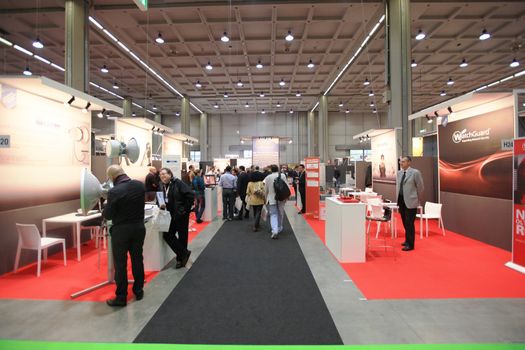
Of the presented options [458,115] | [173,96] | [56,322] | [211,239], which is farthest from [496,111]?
[173,96]

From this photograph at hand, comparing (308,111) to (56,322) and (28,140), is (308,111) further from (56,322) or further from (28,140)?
(56,322)

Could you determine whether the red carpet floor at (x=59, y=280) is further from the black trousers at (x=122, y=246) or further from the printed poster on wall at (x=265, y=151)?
the printed poster on wall at (x=265, y=151)

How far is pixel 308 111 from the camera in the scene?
2353 centimetres

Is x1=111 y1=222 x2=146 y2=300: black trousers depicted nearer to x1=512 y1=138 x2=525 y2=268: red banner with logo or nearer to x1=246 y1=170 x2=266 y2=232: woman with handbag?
x1=246 y1=170 x2=266 y2=232: woman with handbag

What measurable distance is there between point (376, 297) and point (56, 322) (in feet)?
9.80

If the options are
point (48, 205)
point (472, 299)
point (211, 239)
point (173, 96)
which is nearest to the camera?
point (472, 299)

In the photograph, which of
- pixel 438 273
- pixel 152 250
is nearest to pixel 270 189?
pixel 152 250

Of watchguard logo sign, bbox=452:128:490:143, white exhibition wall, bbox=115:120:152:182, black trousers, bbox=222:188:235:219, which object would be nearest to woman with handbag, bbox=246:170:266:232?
black trousers, bbox=222:188:235:219

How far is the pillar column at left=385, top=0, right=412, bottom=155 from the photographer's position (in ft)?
24.4

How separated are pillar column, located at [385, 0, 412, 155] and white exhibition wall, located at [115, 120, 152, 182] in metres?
6.40

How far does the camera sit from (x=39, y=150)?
4633 millimetres

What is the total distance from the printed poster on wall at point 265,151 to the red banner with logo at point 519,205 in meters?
6.84

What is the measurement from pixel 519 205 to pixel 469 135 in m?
2.12

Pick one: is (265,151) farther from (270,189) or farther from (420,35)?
(420,35)
